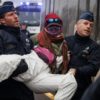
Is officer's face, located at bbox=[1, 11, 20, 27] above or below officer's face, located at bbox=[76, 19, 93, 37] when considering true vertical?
above

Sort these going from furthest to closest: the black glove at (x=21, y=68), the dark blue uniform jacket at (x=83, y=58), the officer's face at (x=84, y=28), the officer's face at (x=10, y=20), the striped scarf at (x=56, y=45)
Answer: the officer's face at (x=84, y=28)
the dark blue uniform jacket at (x=83, y=58)
the striped scarf at (x=56, y=45)
the officer's face at (x=10, y=20)
the black glove at (x=21, y=68)

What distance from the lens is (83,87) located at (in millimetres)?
4188

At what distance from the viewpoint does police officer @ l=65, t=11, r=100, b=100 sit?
4.04 metres

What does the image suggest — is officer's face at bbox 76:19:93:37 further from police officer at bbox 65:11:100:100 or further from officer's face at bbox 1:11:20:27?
officer's face at bbox 1:11:20:27

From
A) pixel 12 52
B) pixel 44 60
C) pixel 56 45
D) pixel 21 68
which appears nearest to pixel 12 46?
pixel 12 52

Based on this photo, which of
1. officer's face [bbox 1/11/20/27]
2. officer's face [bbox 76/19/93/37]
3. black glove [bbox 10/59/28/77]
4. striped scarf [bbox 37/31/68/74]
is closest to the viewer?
black glove [bbox 10/59/28/77]

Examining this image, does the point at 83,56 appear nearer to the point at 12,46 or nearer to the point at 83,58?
the point at 83,58

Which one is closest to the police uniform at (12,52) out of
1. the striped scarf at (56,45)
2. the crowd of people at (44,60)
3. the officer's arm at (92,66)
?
the crowd of people at (44,60)

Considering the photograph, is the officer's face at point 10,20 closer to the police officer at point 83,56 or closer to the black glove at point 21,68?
the black glove at point 21,68

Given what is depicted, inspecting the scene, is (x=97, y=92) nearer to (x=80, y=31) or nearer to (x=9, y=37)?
(x=9, y=37)

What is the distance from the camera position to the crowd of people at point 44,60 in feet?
11.3

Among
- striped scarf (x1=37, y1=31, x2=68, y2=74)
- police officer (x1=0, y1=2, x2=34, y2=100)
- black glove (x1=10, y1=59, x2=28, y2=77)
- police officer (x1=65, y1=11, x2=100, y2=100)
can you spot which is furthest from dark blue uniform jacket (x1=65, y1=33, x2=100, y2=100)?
black glove (x1=10, y1=59, x2=28, y2=77)

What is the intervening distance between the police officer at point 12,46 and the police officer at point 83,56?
2.21 feet

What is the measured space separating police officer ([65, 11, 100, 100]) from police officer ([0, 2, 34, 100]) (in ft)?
2.21
